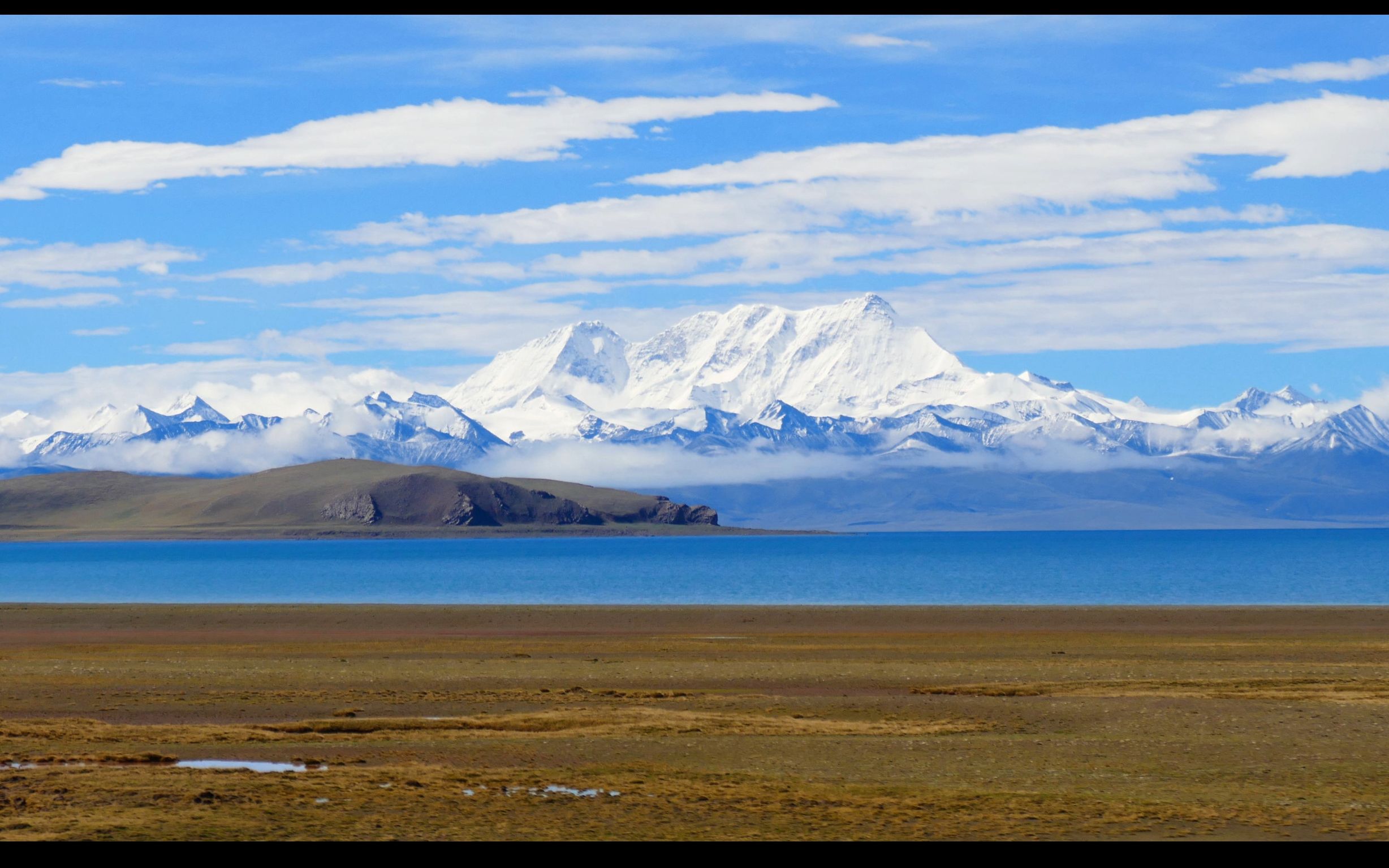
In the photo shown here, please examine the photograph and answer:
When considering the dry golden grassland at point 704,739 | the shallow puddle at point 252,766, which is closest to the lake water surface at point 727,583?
the dry golden grassland at point 704,739

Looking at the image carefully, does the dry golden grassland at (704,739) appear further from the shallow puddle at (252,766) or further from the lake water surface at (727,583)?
the lake water surface at (727,583)

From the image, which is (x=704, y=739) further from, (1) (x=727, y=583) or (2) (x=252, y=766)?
(1) (x=727, y=583)

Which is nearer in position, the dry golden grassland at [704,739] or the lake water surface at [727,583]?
the dry golden grassland at [704,739]

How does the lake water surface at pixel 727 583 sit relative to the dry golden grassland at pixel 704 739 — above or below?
below

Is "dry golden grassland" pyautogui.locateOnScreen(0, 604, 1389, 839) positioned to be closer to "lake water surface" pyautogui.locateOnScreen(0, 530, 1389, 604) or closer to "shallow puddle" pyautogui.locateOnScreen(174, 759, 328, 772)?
"shallow puddle" pyautogui.locateOnScreen(174, 759, 328, 772)

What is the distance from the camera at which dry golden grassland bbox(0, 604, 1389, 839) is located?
18766mm

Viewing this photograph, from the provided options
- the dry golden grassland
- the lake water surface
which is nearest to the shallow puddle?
the dry golden grassland

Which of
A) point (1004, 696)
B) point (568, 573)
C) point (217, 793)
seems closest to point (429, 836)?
point (217, 793)

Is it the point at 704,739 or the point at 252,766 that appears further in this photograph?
the point at 704,739

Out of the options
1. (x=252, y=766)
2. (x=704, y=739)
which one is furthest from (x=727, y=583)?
(x=252, y=766)

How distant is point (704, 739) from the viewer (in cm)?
2689

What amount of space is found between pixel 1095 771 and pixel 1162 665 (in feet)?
71.5

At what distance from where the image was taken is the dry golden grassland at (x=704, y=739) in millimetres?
18766

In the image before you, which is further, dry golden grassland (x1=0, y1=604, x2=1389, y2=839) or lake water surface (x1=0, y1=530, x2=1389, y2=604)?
lake water surface (x1=0, y1=530, x2=1389, y2=604)
